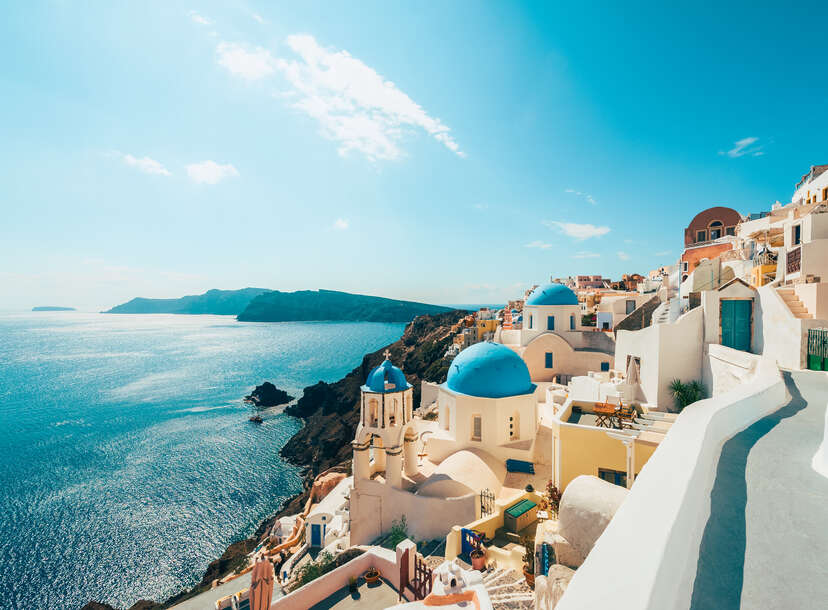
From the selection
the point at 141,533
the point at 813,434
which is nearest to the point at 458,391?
the point at 813,434

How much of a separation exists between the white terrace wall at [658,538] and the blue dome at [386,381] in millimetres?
10544

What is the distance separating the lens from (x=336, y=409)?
42156 millimetres

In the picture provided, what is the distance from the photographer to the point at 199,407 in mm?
48625

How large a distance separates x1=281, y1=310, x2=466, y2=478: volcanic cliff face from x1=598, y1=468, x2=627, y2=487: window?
82.9 feet

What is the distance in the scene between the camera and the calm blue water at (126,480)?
21109 mm

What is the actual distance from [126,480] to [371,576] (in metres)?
31.4

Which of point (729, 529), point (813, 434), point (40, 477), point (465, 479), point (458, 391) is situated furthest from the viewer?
point (40, 477)

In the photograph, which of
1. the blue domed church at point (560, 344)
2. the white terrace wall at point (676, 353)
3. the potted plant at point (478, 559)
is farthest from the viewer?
Result: the blue domed church at point (560, 344)

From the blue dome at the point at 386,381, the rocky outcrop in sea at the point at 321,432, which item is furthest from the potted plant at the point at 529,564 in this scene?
the rocky outcrop in sea at the point at 321,432

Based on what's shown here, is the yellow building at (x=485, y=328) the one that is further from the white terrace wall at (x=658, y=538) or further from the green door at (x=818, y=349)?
the white terrace wall at (x=658, y=538)

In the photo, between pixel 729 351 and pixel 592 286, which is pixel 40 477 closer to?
pixel 729 351

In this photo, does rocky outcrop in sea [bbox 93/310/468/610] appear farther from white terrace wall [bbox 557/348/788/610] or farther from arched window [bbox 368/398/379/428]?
white terrace wall [bbox 557/348/788/610]

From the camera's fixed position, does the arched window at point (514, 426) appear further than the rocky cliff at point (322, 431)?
No

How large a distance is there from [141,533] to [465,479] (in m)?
24.0
